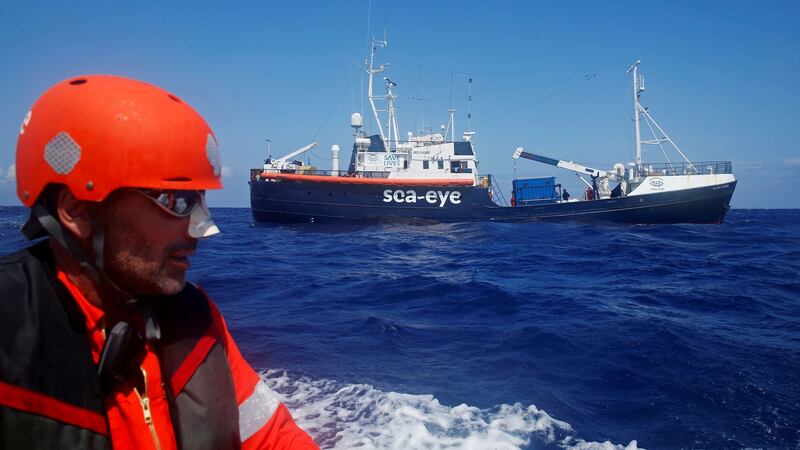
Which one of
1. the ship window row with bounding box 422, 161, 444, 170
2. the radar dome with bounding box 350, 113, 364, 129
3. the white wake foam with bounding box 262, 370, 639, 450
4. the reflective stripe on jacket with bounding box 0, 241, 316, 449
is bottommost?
the white wake foam with bounding box 262, 370, 639, 450

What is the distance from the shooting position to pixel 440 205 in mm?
22359

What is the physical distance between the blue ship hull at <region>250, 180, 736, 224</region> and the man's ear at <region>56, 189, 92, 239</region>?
21155 millimetres

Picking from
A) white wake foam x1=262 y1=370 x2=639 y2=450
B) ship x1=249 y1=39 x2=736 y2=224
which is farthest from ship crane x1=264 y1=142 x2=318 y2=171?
white wake foam x1=262 y1=370 x2=639 y2=450

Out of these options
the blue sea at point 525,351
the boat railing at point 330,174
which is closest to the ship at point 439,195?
the boat railing at point 330,174

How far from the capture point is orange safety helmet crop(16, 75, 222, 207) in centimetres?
94

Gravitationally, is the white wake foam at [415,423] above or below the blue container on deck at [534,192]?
below

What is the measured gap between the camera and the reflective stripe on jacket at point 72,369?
846 mm

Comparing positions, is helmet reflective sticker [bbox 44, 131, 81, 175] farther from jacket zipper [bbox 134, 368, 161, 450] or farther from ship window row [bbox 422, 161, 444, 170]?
ship window row [bbox 422, 161, 444, 170]

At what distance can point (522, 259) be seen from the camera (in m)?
11.9

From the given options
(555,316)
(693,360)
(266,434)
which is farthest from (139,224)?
(555,316)

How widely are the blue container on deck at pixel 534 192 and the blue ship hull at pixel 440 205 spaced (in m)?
2.72

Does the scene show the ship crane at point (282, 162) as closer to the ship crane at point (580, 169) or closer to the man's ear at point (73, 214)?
the ship crane at point (580, 169)

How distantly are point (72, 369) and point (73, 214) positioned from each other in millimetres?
304

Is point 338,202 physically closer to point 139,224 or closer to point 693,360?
point 693,360
